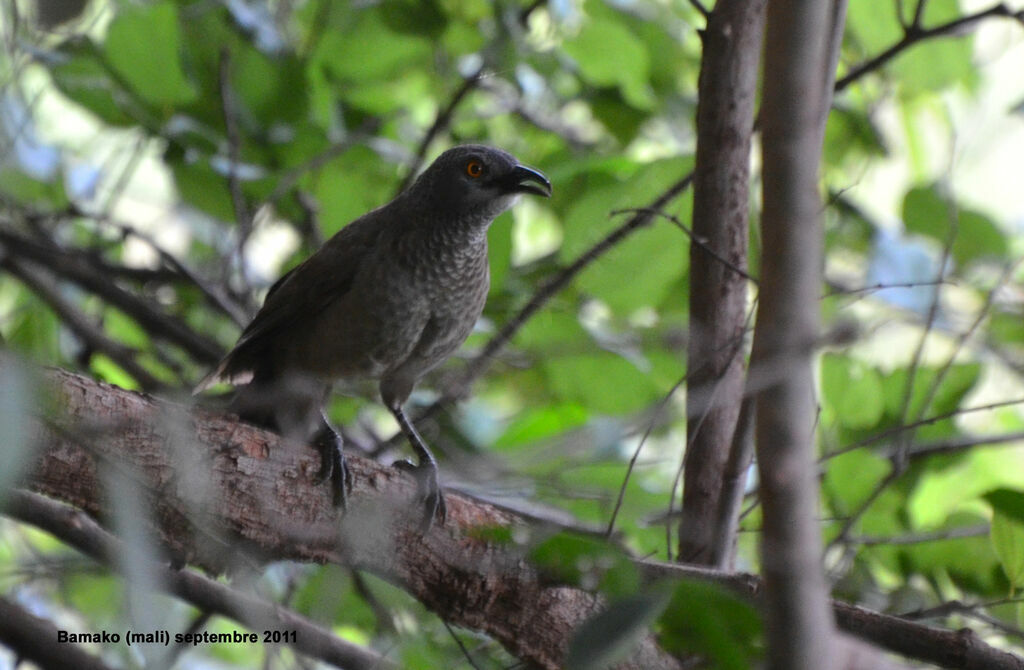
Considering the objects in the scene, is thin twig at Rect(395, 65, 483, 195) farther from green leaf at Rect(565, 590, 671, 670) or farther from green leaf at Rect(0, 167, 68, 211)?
green leaf at Rect(565, 590, 671, 670)

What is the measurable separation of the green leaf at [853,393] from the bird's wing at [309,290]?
1.58m

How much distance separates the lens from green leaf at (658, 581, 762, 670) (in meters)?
1.31

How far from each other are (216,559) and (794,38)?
1898 millimetres

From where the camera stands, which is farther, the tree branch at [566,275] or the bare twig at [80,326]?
the bare twig at [80,326]

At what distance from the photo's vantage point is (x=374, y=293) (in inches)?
122

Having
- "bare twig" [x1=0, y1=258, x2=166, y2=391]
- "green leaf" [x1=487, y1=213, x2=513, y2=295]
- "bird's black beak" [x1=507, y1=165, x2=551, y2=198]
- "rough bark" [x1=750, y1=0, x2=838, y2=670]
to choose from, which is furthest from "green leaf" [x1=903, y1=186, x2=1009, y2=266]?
"bare twig" [x1=0, y1=258, x2=166, y2=391]

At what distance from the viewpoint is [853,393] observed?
3.11m

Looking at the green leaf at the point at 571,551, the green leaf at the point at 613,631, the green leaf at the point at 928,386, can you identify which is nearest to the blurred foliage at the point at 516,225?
the green leaf at the point at 928,386

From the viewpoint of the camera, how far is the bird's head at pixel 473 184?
10.9 ft

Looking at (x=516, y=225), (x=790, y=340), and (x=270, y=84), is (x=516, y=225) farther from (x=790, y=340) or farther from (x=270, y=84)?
(x=790, y=340)

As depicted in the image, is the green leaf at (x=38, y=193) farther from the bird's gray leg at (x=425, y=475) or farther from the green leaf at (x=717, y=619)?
the green leaf at (x=717, y=619)

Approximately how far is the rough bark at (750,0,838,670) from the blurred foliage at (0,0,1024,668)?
3.96 feet

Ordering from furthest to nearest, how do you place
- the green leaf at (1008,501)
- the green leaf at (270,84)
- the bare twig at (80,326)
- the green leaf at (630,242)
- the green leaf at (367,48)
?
the green leaf at (367,48) < the green leaf at (270,84) < the bare twig at (80,326) < the green leaf at (630,242) < the green leaf at (1008,501)

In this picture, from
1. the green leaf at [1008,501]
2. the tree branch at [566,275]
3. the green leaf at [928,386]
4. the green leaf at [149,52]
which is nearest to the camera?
the green leaf at [1008,501]
